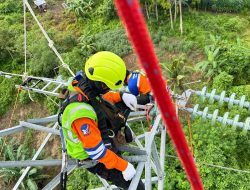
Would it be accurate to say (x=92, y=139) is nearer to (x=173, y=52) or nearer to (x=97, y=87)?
(x=97, y=87)

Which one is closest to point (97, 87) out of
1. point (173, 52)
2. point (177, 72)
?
point (177, 72)

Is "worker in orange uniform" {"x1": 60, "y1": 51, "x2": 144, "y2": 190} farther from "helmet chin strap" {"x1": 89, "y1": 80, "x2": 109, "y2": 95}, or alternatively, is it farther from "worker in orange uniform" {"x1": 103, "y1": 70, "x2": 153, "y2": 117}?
"worker in orange uniform" {"x1": 103, "y1": 70, "x2": 153, "y2": 117}

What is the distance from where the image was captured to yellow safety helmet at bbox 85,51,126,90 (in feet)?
13.1

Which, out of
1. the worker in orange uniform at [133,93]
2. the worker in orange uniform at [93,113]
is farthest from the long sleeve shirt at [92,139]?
the worker in orange uniform at [133,93]

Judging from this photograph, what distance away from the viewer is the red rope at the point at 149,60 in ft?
3.26

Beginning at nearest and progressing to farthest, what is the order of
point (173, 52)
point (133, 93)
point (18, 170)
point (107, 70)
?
point (107, 70)
point (133, 93)
point (18, 170)
point (173, 52)

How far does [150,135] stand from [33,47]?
→ 11.7 metres

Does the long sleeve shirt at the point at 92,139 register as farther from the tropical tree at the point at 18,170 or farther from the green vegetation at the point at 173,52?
the tropical tree at the point at 18,170

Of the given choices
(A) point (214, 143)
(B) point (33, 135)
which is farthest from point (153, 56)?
(B) point (33, 135)

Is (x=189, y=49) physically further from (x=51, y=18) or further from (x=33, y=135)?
(x=51, y=18)

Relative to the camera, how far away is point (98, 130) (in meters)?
4.28

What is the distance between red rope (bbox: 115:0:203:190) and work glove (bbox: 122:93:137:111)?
3.91m

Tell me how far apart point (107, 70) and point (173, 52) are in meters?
10.8

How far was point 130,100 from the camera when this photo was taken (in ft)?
17.2
